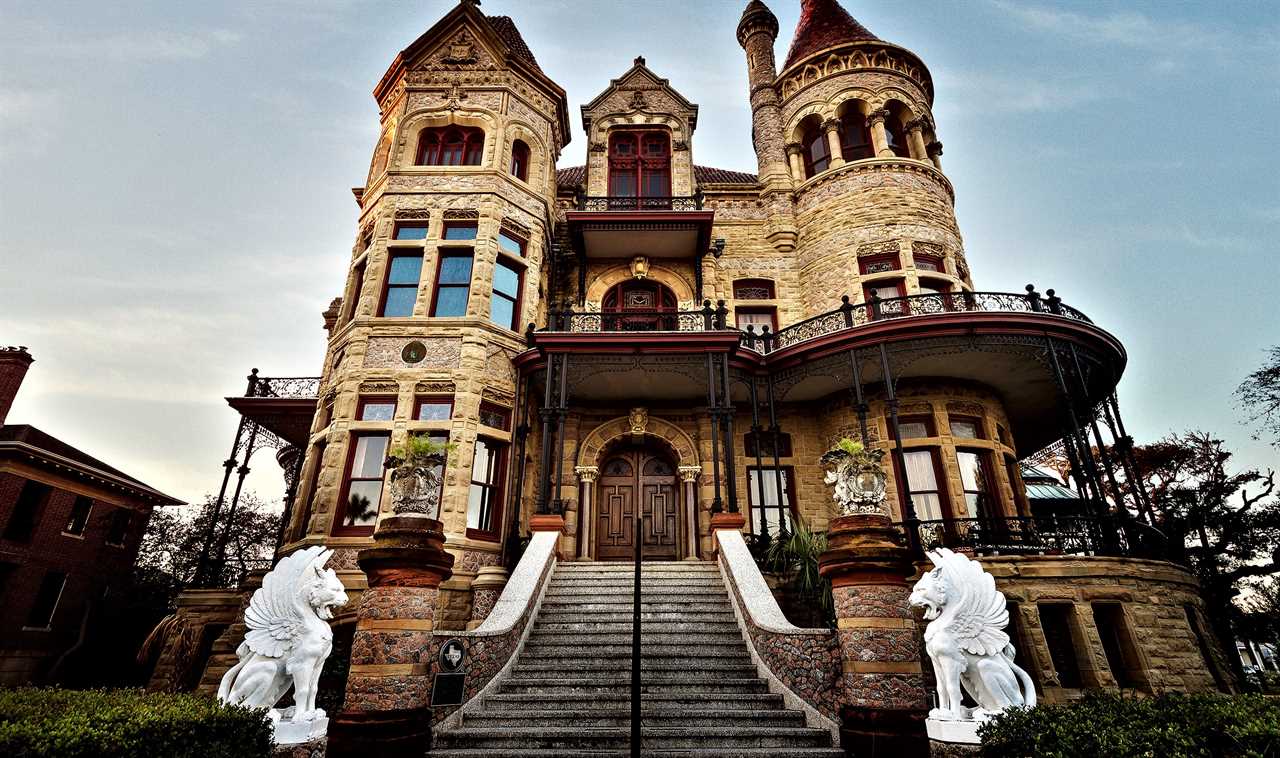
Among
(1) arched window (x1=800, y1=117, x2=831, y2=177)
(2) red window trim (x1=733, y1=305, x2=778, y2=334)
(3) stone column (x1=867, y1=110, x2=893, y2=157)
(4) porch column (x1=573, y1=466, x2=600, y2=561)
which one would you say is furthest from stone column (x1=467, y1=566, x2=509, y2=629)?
(3) stone column (x1=867, y1=110, x2=893, y2=157)

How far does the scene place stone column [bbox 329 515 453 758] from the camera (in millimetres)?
5602

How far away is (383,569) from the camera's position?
617 centimetres

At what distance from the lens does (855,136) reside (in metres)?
16.9

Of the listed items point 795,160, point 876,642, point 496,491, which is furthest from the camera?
point 795,160

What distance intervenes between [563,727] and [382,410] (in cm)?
800

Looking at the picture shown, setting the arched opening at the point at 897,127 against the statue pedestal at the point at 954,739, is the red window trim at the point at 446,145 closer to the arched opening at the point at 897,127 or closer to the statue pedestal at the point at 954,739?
the arched opening at the point at 897,127

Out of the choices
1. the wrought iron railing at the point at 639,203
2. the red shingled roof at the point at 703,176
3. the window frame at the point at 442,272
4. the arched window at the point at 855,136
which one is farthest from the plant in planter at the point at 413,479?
the arched window at the point at 855,136

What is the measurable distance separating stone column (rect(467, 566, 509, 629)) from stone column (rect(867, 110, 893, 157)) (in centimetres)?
1446

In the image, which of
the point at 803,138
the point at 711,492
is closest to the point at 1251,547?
the point at 711,492

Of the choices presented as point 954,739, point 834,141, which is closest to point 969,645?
point 954,739

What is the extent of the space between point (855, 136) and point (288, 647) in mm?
17919

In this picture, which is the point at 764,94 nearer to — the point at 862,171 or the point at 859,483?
the point at 862,171

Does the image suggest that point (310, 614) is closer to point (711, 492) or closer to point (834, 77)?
point (711, 492)

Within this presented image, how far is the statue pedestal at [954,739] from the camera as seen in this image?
4.55 metres
